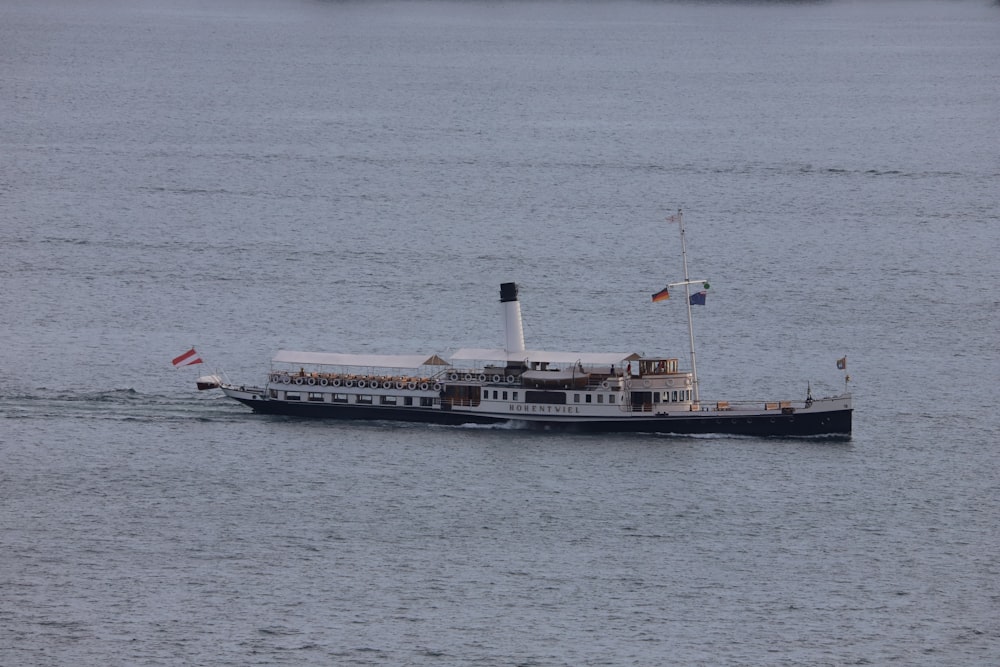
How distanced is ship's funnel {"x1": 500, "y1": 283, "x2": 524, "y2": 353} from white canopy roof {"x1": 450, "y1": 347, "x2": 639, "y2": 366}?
62 cm

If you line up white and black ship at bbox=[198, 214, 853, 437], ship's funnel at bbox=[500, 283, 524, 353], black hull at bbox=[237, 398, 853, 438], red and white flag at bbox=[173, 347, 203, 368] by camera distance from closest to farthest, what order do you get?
black hull at bbox=[237, 398, 853, 438] → white and black ship at bbox=[198, 214, 853, 437] → red and white flag at bbox=[173, 347, 203, 368] → ship's funnel at bbox=[500, 283, 524, 353]

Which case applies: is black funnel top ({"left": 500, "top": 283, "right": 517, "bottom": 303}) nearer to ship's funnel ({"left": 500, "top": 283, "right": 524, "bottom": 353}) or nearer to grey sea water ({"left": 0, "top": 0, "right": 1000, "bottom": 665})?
ship's funnel ({"left": 500, "top": 283, "right": 524, "bottom": 353})

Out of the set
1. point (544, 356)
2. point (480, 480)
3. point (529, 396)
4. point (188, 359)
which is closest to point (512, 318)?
point (544, 356)

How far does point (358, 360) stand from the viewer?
13838cm

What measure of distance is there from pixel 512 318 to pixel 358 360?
1113 centimetres

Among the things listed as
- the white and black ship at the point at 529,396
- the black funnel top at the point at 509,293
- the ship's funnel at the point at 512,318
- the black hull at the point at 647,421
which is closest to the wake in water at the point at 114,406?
the white and black ship at the point at 529,396

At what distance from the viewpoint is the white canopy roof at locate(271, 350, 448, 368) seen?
137250 millimetres

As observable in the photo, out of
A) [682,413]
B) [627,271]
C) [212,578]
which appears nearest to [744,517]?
[682,413]

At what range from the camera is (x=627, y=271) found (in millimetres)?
180000

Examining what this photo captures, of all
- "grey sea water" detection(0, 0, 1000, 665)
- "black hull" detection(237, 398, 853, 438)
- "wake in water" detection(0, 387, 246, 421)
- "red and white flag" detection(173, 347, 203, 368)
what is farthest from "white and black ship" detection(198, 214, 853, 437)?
"red and white flag" detection(173, 347, 203, 368)

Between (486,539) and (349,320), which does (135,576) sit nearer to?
(486,539)

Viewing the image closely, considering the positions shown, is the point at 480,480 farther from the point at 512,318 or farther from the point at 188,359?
the point at 188,359

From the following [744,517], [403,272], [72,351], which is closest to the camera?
[744,517]

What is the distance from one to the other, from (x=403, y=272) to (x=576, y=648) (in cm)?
8240
